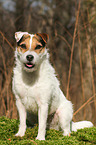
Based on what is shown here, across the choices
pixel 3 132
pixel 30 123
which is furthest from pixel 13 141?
pixel 30 123

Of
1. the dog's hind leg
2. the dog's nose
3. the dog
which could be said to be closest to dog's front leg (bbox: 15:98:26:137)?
the dog

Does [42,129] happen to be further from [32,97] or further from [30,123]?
[30,123]

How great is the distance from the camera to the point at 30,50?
9.51 feet

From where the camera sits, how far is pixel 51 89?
10.3ft

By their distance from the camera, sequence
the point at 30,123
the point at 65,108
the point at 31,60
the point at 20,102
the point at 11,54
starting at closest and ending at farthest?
the point at 31,60
the point at 20,102
the point at 65,108
the point at 30,123
the point at 11,54

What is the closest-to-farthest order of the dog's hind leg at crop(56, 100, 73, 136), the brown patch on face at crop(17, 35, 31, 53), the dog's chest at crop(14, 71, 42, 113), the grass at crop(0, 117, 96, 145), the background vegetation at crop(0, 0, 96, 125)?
the grass at crop(0, 117, 96, 145), the brown patch on face at crop(17, 35, 31, 53), the dog's chest at crop(14, 71, 42, 113), the dog's hind leg at crop(56, 100, 73, 136), the background vegetation at crop(0, 0, 96, 125)

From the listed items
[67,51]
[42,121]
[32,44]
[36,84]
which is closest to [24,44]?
[32,44]

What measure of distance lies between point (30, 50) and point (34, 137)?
4.17 feet

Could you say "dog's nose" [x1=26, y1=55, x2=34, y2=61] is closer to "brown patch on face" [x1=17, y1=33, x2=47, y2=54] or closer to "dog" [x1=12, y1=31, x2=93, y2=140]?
"dog" [x1=12, y1=31, x2=93, y2=140]

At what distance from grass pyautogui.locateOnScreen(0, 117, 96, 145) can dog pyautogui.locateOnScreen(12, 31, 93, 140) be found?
13 centimetres

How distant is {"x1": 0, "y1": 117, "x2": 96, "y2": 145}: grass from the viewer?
2.75m

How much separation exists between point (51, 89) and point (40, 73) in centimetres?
29

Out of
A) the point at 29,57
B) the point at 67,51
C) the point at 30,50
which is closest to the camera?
the point at 29,57

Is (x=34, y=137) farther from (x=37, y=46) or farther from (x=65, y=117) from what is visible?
(x=37, y=46)
